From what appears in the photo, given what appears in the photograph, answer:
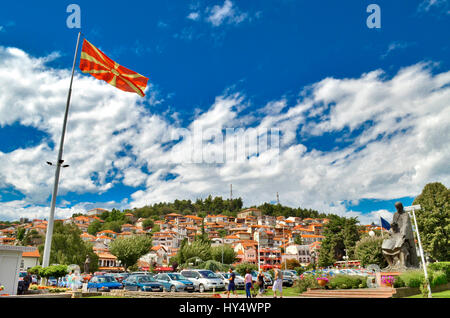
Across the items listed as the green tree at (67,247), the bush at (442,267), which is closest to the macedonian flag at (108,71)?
the bush at (442,267)

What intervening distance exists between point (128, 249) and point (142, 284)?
1608 inches

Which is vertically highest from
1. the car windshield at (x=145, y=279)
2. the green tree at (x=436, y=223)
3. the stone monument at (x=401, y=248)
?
the green tree at (x=436, y=223)

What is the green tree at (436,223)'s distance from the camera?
45969mm

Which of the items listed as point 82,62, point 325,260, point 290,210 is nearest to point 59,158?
point 82,62

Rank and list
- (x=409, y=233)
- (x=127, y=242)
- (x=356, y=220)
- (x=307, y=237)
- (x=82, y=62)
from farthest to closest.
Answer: (x=307, y=237), (x=356, y=220), (x=127, y=242), (x=409, y=233), (x=82, y=62)

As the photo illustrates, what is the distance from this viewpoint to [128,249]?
202 ft

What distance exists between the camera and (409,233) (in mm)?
22469

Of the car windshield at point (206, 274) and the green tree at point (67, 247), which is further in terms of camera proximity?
the green tree at point (67, 247)

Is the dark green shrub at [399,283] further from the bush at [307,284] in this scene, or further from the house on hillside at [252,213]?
the house on hillside at [252,213]

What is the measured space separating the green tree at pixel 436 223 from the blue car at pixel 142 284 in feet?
132

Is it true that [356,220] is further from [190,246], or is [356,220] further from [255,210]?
[255,210]

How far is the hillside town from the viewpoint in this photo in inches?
3861

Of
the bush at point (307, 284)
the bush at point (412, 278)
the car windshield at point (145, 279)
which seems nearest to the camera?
the bush at point (412, 278)
